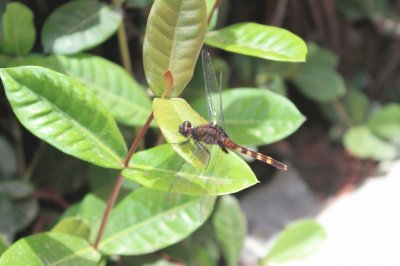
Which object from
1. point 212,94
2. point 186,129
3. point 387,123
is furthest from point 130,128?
point 387,123

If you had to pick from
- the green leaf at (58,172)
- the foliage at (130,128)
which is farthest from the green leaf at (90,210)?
the green leaf at (58,172)

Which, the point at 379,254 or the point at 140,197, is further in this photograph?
the point at 379,254

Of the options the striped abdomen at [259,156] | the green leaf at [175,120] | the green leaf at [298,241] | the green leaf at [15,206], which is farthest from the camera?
the green leaf at [298,241]

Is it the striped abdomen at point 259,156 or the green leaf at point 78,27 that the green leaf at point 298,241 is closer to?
the striped abdomen at point 259,156

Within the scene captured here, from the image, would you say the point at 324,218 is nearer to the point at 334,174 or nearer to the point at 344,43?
the point at 334,174

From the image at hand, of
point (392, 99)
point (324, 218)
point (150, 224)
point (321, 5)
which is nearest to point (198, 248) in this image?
point (150, 224)

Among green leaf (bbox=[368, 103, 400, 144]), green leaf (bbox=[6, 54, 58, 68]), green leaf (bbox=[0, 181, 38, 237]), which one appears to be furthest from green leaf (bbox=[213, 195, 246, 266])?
green leaf (bbox=[368, 103, 400, 144])

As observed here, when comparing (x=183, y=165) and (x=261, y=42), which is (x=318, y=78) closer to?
(x=261, y=42)
